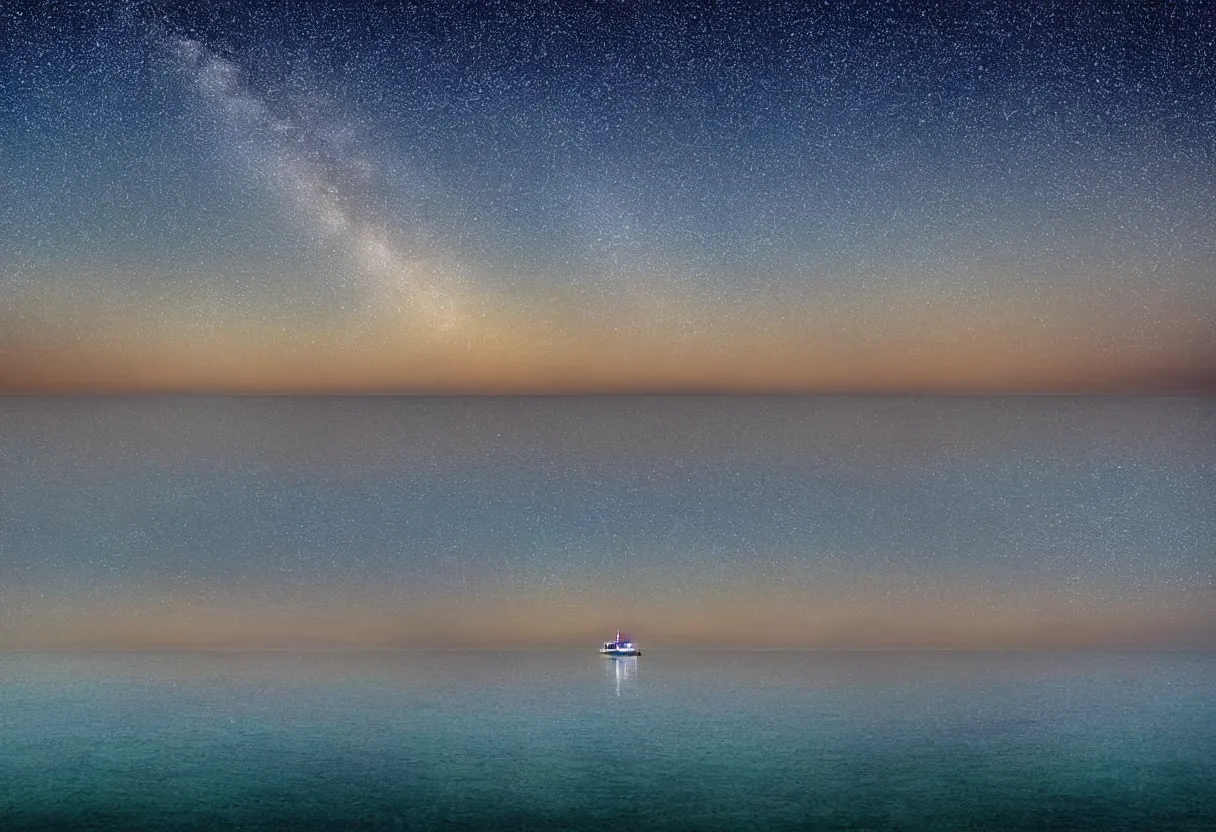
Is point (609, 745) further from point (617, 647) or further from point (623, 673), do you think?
point (617, 647)

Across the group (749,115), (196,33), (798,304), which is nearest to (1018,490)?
(798,304)

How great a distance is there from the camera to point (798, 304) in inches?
130

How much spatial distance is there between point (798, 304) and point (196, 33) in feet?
6.35

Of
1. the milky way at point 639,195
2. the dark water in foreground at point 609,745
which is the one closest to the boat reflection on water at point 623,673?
the dark water in foreground at point 609,745

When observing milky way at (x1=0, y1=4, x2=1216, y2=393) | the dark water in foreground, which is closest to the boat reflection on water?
the dark water in foreground

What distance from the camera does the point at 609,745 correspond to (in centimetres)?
198

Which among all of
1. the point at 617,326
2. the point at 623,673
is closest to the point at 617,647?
the point at 623,673

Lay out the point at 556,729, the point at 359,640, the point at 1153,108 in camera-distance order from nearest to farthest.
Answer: the point at 556,729 → the point at 1153,108 → the point at 359,640

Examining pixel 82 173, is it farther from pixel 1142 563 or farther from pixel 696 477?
pixel 1142 563

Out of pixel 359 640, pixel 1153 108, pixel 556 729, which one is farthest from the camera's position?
pixel 359 640

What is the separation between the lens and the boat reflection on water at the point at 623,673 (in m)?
2.76

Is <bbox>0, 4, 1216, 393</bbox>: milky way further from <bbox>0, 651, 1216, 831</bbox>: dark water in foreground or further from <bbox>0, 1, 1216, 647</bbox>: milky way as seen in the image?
<bbox>0, 651, 1216, 831</bbox>: dark water in foreground

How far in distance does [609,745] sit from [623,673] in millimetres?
1107

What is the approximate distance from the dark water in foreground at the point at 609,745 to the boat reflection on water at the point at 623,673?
0.02 metres
